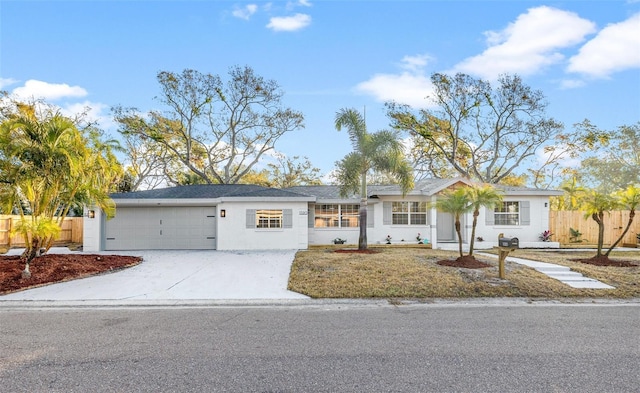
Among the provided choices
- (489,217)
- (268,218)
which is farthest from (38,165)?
(489,217)

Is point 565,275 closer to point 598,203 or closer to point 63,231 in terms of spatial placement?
point 598,203

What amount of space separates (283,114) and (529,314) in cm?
2452

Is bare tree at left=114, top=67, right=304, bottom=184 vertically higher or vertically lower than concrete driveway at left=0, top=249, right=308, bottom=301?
higher

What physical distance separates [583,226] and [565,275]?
12.1m

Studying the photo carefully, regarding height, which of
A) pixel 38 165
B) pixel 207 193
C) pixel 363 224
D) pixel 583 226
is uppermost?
pixel 38 165

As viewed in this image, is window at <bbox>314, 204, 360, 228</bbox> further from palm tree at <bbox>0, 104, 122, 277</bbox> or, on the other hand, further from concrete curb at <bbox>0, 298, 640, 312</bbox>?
concrete curb at <bbox>0, 298, 640, 312</bbox>

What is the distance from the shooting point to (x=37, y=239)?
1027cm

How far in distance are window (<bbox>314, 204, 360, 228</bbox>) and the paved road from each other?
1127 centimetres

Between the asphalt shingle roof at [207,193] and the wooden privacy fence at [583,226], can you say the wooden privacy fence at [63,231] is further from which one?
the wooden privacy fence at [583,226]

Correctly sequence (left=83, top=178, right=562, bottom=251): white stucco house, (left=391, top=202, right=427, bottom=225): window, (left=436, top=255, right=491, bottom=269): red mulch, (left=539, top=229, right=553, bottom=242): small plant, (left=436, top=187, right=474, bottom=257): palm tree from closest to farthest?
(left=436, top=255, right=491, bottom=269): red mulch, (left=436, top=187, right=474, bottom=257): palm tree, (left=83, top=178, right=562, bottom=251): white stucco house, (left=539, top=229, right=553, bottom=242): small plant, (left=391, top=202, right=427, bottom=225): window

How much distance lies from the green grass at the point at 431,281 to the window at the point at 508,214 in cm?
630

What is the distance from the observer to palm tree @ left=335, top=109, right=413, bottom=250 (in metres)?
14.3

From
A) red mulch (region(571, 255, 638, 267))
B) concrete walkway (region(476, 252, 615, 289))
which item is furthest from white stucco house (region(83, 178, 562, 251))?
concrete walkway (region(476, 252, 615, 289))

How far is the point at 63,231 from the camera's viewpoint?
1931cm
